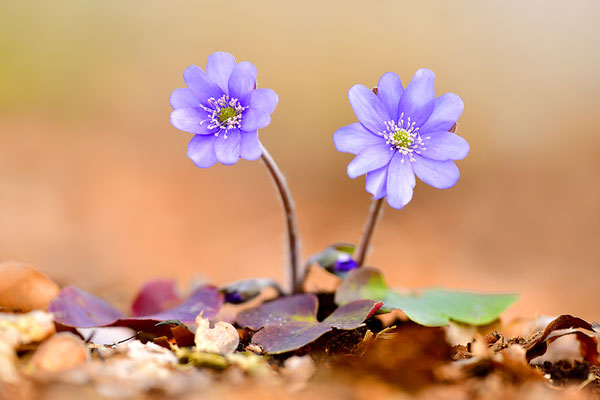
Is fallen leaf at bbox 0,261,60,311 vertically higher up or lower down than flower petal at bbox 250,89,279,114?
lower down

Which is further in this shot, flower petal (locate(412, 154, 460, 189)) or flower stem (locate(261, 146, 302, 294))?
flower stem (locate(261, 146, 302, 294))

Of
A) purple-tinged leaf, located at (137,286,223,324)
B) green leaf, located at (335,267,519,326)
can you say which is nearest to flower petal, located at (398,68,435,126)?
green leaf, located at (335,267,519,326)

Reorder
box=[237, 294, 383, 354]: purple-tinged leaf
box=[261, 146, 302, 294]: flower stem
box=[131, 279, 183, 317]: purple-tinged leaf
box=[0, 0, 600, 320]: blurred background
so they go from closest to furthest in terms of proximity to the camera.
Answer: box=[237, 294, 383, 354]: purple-tinged leaf → box=[261, 146, 302, 294]: flower stem → box=[131, 279, 183, 317]: purple-tinged leaf → box=[0, 0, 600, 320]: blurred background

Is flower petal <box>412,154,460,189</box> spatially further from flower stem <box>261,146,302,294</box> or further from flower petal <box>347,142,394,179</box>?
flower stem <box>261,146,302,294</box>

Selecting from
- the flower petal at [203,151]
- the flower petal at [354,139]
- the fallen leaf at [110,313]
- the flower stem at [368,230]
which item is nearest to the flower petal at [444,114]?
the flower petal at [354,139]

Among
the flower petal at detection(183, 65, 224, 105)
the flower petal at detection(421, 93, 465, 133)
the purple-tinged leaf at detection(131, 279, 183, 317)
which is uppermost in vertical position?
the flower petal at detection(183, 65, 224, 105)

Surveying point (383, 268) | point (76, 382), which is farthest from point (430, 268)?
point (76, 382)

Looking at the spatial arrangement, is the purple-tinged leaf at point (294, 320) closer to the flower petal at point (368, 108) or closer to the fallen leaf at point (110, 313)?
the fallen leaf at point (110, 313)
